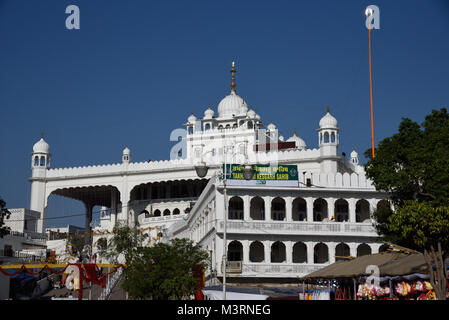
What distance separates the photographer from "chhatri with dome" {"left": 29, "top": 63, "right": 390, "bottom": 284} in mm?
45906

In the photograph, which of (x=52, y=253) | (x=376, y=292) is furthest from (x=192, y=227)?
(x=376, y=292)

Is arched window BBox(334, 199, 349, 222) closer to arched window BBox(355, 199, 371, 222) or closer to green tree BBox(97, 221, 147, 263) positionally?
arched window BBox(355, 199, 371, 222)

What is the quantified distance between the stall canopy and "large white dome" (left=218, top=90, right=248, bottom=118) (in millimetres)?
53449

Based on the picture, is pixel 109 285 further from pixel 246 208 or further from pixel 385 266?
pixel 385 266

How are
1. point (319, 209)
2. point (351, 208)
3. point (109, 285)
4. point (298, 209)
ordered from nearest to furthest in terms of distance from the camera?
1. point (109, 285)
2. point (351, 208)
3. point (298, 209)
4. point (319, 209)

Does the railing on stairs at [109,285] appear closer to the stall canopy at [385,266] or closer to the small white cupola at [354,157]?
the stall canopy at [385,266]

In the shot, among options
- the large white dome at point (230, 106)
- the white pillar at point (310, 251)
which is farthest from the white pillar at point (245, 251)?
the large white dome at point (230, 106)

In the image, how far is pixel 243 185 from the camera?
153 ft

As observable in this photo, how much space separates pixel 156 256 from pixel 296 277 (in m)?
16.1

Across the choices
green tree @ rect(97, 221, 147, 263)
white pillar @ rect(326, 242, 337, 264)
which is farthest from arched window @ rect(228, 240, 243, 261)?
green tree @ rect(97, 221, 147, 263)

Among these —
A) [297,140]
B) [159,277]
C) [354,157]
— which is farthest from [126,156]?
[159,277]

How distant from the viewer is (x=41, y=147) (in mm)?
79562

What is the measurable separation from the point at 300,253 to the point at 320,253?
5.33ft
